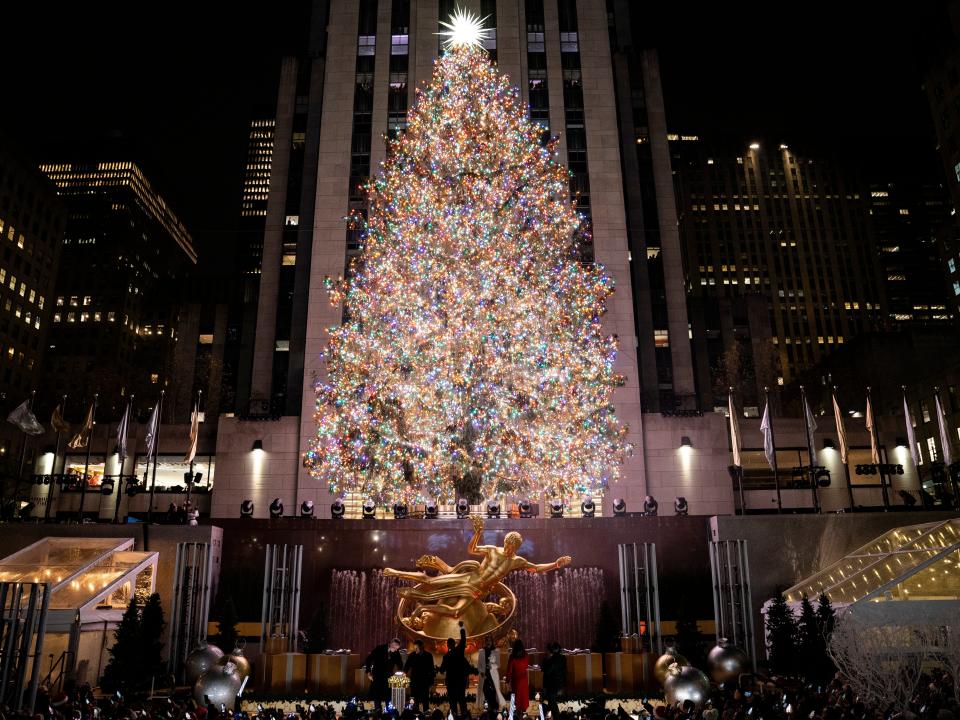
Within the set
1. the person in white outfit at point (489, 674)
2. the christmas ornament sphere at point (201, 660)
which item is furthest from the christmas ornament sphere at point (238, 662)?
the person in white outfit at point (489, 674)

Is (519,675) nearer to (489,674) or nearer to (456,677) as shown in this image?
(489,674)

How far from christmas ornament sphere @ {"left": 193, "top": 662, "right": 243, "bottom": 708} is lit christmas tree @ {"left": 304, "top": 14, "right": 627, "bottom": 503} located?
12566mm

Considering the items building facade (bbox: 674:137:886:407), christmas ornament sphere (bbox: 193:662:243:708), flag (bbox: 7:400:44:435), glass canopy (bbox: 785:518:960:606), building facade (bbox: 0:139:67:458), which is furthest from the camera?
building facade (bbox: 674:137:886:407)

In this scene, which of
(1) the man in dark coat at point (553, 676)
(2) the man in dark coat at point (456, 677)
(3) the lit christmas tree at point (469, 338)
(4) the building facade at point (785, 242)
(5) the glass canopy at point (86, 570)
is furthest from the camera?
(4) the building facade at point (785, 242)

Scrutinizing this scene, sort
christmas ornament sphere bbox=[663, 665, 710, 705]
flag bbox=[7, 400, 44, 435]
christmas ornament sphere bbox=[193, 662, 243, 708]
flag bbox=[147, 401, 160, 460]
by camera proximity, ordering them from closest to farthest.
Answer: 1. christmas ornament sphere bbox=[663, 665, 710, 705]
2. christmas ornament sphere bbox=[193, 662, 243, 708]
3. flag bbox=[7, 400, 44, 435]
4. flag bbox=[147, 401, 160, 460]

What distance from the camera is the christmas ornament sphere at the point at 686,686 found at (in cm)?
1502

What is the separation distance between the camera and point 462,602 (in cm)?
1948

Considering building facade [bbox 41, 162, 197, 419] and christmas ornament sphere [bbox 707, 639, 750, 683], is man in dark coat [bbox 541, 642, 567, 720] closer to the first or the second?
christmas ornament sphere [bbox 707, 639, 750, 683]

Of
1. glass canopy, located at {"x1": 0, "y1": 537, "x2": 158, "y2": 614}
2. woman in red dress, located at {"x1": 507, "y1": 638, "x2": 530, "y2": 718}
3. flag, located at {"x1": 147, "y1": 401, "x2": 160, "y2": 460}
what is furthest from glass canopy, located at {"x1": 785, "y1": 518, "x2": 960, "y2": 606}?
flag, located at {"x1": 147, "y1": 401, "x2": 160, "y2": 460}

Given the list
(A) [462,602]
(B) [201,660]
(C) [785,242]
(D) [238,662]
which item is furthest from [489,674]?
(C) [785,242]

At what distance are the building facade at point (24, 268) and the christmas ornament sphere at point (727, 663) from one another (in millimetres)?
82810

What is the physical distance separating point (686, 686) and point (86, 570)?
15143 mm

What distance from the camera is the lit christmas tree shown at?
27.4 metres

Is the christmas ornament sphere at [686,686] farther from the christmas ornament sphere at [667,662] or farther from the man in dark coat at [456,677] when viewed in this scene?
the man in dark coat at [456,677]
